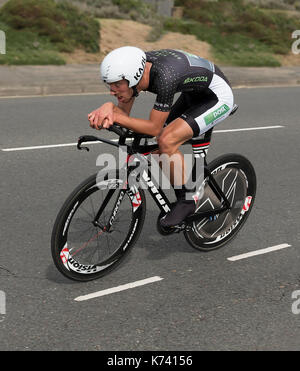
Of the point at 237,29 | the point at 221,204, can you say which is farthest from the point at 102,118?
the point at 237,29

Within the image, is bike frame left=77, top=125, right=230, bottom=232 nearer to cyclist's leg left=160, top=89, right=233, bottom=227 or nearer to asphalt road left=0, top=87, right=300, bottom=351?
cyclist's leg left=160, top=89, right=233, bottom=227

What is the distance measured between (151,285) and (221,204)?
1.11 meters

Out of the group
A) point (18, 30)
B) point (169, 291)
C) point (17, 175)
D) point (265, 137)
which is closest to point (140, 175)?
point (169, 291)

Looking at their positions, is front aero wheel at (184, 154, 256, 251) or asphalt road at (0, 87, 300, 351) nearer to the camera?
asphalt road at (0, 87, 300, 351)

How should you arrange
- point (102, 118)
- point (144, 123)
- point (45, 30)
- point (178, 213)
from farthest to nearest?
1. point (45, 30)
2. point (178, 213)
3. point (144, 123)
4. point (102, 118)

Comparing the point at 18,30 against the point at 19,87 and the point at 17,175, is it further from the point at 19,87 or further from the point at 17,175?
the point at 17,175

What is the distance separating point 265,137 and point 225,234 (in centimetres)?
482

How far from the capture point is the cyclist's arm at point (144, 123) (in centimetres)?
437

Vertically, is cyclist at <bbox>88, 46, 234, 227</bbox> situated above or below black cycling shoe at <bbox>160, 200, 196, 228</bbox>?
above

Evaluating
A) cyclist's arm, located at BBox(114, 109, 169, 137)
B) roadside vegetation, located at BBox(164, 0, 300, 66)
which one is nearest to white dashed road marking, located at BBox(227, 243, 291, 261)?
cyclist's arm, located at BBox(114, 109, 169, 137)

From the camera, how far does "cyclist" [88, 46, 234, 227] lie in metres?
4.30

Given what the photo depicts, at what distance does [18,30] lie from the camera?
19250 mm

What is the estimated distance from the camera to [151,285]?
4816 millimetres

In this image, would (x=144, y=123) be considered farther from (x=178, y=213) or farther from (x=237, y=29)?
(x=237, y=29)
